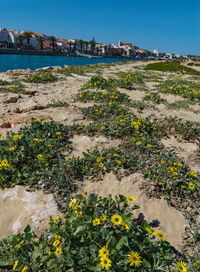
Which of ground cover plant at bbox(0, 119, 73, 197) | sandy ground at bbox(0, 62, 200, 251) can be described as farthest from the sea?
sandy ground at bbox(0, 62, 200, 251)

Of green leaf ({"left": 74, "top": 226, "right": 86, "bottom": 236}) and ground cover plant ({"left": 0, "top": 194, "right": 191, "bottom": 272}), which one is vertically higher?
green leaf ({"left": 74, "top": 226, "right": 86, "bottom": 236})

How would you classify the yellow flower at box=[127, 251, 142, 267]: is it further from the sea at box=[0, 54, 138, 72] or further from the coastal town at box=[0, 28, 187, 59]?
the coastal town at box=[0, 28, 187, 59]

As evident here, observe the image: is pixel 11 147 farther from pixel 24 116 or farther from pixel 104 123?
pixel 104 123

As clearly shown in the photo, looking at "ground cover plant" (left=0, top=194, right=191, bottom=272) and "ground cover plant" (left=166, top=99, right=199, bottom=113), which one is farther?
"ground cover plant" (left=166, top=99, right=199, bottom=113)

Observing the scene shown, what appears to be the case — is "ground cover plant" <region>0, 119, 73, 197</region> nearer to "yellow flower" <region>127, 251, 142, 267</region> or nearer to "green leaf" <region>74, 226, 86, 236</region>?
"green leaf" <region>74, 226, 86, 236</region>

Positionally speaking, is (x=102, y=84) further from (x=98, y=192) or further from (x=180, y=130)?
(x=98, y=192)

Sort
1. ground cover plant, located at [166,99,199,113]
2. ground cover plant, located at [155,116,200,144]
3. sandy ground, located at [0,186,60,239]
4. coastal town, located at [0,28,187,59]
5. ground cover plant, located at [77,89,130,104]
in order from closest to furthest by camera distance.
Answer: sandy ground, located at [0,186,60,239], ground cover plant, located at [155,116,200,144], ground cover plant, located at [77,89,130,104], ground cover plant, located at [166,99,199,113], coastal town, located at [0,28,187,59]

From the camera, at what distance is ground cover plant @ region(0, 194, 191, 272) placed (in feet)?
6.80

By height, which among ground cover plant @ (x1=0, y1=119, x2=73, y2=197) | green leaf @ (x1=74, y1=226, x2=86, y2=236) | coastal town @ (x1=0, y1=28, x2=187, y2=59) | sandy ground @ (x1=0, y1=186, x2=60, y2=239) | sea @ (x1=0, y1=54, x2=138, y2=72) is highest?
coastal town @ (x1=0, y1=28, x2=187, y2=59)

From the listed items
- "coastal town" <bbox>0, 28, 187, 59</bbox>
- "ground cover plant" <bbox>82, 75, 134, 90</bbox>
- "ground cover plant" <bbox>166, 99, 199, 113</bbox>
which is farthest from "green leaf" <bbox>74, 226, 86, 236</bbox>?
"coastal town" <bbox>0, 28, 187, 59</bbox>

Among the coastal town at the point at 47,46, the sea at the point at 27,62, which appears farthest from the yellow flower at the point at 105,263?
the coastal town at the point at 47,46

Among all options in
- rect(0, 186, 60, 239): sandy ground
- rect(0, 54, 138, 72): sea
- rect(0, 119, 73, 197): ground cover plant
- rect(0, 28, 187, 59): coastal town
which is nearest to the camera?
rect(0, 186, 60, 239): sandy ground

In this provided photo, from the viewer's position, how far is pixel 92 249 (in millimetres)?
2154

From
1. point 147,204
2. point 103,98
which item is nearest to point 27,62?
point 103,98
